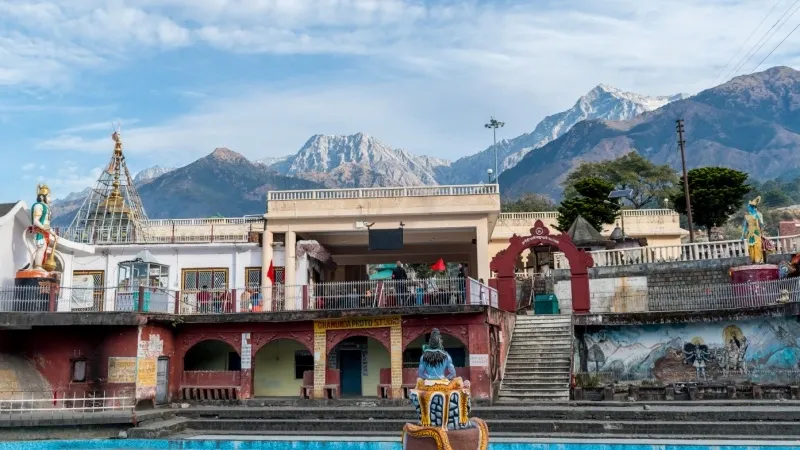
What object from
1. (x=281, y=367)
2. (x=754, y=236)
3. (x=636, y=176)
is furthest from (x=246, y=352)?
(x=636, y=176)

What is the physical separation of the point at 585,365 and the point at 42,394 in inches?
651

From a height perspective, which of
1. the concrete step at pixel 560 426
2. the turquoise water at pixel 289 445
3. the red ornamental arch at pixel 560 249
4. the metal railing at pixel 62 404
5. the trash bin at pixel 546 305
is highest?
the red ornamental arch at pixel 560 249

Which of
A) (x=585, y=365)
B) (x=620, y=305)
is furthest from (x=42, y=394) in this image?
(x=620, y=305)

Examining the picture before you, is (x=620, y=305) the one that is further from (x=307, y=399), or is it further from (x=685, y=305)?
(x=307, y=399)

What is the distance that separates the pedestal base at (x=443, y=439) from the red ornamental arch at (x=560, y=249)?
14.3 m

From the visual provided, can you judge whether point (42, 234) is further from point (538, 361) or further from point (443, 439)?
point (443, 439)

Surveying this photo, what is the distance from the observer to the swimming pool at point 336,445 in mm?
13453

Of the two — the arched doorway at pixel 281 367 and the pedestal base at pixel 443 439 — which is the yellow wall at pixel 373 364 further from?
the pedestal base at pixel 443 439

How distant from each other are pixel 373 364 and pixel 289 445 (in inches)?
358

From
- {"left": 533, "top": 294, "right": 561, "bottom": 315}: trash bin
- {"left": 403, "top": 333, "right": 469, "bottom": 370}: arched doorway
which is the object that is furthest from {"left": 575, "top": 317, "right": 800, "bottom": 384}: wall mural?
{"left": 403, "top": 333, "right": 469, "bottom": 370}: arched doorway

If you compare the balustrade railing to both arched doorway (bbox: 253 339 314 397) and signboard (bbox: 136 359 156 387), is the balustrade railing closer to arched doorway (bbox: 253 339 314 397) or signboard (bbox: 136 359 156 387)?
signboard (bbox: 136 359 156 387)

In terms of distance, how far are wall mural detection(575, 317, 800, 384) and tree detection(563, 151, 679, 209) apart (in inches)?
1642

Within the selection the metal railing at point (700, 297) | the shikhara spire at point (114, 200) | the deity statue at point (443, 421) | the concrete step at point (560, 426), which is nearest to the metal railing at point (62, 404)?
the concrete step at point (560, 426)

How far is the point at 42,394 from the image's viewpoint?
19.8 meters
